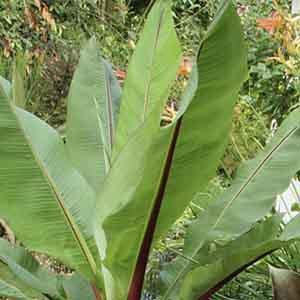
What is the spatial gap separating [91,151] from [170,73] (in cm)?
26

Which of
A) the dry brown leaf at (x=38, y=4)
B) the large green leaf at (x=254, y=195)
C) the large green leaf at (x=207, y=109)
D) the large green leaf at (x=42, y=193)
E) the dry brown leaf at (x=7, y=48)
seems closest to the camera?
the large green leaf at (x=207, y=109)

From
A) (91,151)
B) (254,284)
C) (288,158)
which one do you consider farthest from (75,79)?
(254,284)

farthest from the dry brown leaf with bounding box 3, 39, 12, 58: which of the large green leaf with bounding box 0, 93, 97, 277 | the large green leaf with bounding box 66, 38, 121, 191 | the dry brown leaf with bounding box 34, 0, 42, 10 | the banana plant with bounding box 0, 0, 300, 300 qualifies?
the large green leaf with bounding box 0, 93, 97, 277

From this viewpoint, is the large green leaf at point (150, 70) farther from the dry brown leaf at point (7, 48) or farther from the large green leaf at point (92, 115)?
the dry brown leaf at point (7, 48)

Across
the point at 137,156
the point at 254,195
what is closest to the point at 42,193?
the point at 137,156

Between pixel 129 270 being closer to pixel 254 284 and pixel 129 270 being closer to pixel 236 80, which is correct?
pixel 236 80

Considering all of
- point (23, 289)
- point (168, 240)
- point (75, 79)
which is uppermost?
point (75, 79)

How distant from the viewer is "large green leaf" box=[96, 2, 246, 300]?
0.74 meters

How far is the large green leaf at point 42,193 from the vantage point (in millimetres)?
854

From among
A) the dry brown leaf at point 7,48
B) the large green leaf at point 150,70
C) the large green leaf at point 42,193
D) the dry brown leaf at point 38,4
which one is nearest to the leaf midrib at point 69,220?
the large green leaf at point 42,193

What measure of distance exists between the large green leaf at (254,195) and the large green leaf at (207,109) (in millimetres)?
130

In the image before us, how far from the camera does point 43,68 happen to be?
2932 millimetres

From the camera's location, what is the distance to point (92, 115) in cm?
108

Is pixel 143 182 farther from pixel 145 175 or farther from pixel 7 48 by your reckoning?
pixel 7 48
